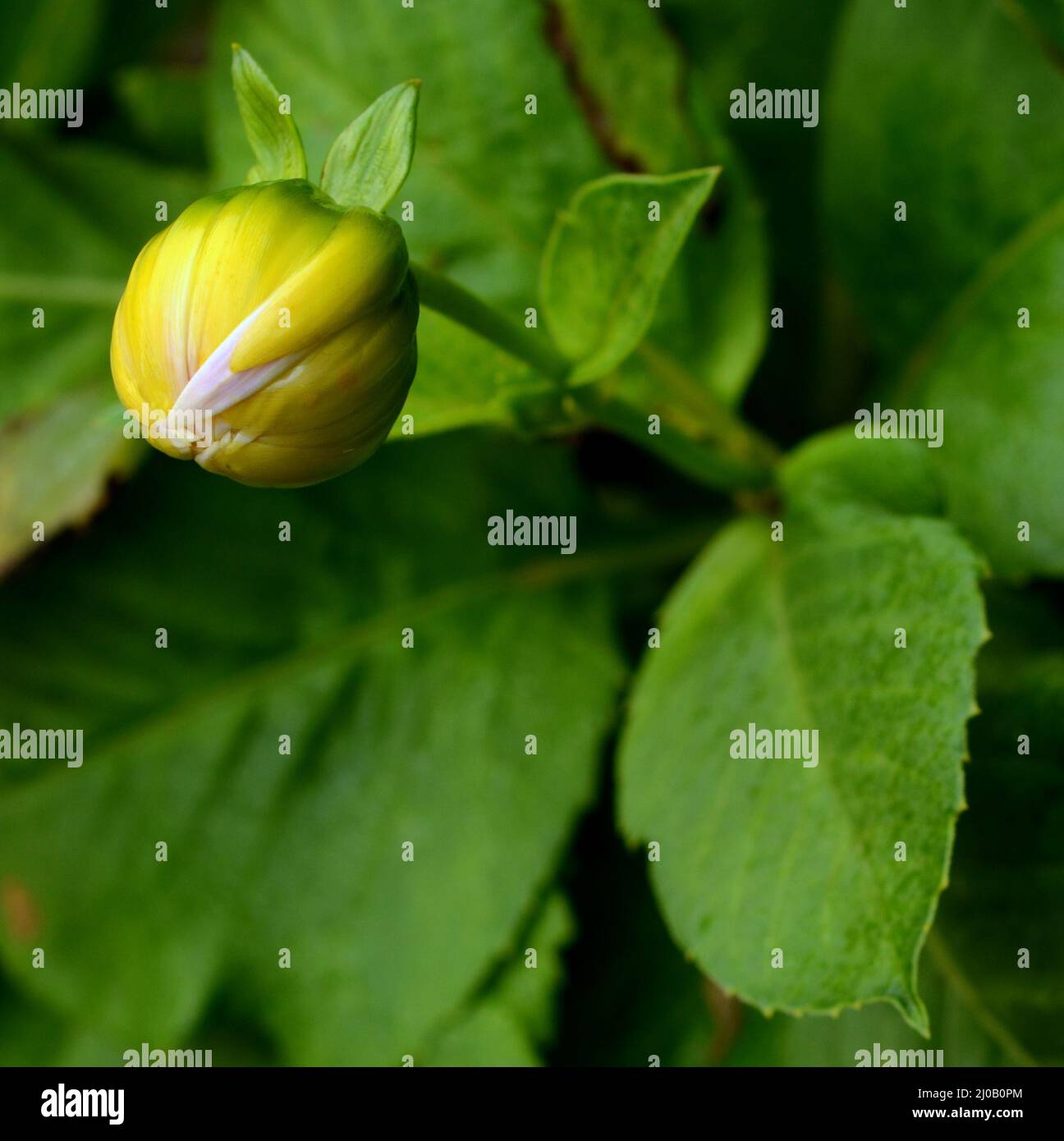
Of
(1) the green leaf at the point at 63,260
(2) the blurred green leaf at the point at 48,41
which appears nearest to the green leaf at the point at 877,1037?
(1) the green leaf at the point at 63,260

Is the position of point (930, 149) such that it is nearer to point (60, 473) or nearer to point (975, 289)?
point (975, 289)

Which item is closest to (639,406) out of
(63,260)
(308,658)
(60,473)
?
(308,658)

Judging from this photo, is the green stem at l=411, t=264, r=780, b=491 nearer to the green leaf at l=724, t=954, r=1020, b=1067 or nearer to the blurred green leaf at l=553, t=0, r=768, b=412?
the blurred green leaf at l=553, t=0, r=768, b=412

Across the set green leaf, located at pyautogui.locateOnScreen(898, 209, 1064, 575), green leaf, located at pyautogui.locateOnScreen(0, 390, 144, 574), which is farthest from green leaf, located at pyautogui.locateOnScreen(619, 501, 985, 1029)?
green leaf, located at pyautogui.locateOnScreen(0, 390, 144, 574)

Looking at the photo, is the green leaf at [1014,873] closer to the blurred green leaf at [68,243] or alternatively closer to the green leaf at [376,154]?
the green leaf at [376,154]

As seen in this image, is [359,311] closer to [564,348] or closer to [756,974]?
[564,348]

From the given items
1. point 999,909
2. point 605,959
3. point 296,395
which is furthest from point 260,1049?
point 296,395
